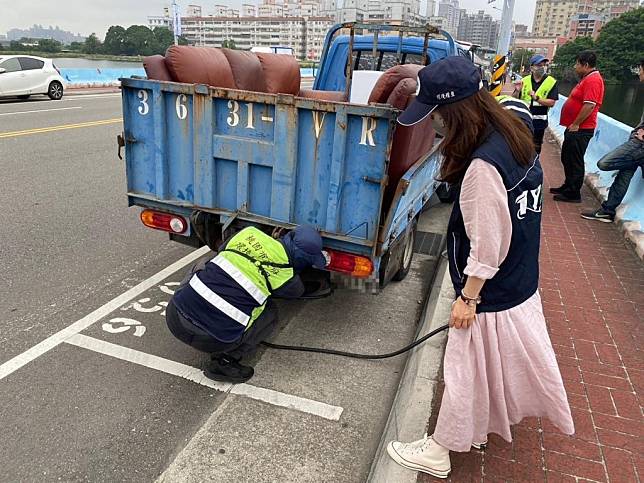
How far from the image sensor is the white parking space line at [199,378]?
3.12 m

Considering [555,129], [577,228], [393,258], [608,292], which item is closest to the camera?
[393,258]

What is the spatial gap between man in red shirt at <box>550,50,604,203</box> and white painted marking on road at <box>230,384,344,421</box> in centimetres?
583

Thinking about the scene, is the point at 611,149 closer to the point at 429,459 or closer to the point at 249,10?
the point at 429,459

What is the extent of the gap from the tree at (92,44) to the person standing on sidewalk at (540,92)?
7031 centimetres

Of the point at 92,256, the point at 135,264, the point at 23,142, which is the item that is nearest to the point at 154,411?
the point at 135,264

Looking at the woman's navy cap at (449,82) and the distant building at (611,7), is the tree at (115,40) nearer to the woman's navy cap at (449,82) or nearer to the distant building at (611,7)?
the woman's navy cap at (449,82)

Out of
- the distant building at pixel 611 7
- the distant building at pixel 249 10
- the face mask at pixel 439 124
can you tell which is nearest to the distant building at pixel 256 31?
the distant building at pixel 249 10

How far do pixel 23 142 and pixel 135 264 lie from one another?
6667mm

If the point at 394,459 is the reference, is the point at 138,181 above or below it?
above

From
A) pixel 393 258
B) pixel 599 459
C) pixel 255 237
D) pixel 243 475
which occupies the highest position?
pixel 255 237

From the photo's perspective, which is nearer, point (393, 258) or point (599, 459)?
point (599, 459)

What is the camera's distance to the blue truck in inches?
126

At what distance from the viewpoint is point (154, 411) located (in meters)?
2.99

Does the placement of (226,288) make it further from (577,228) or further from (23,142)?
(23,142)
